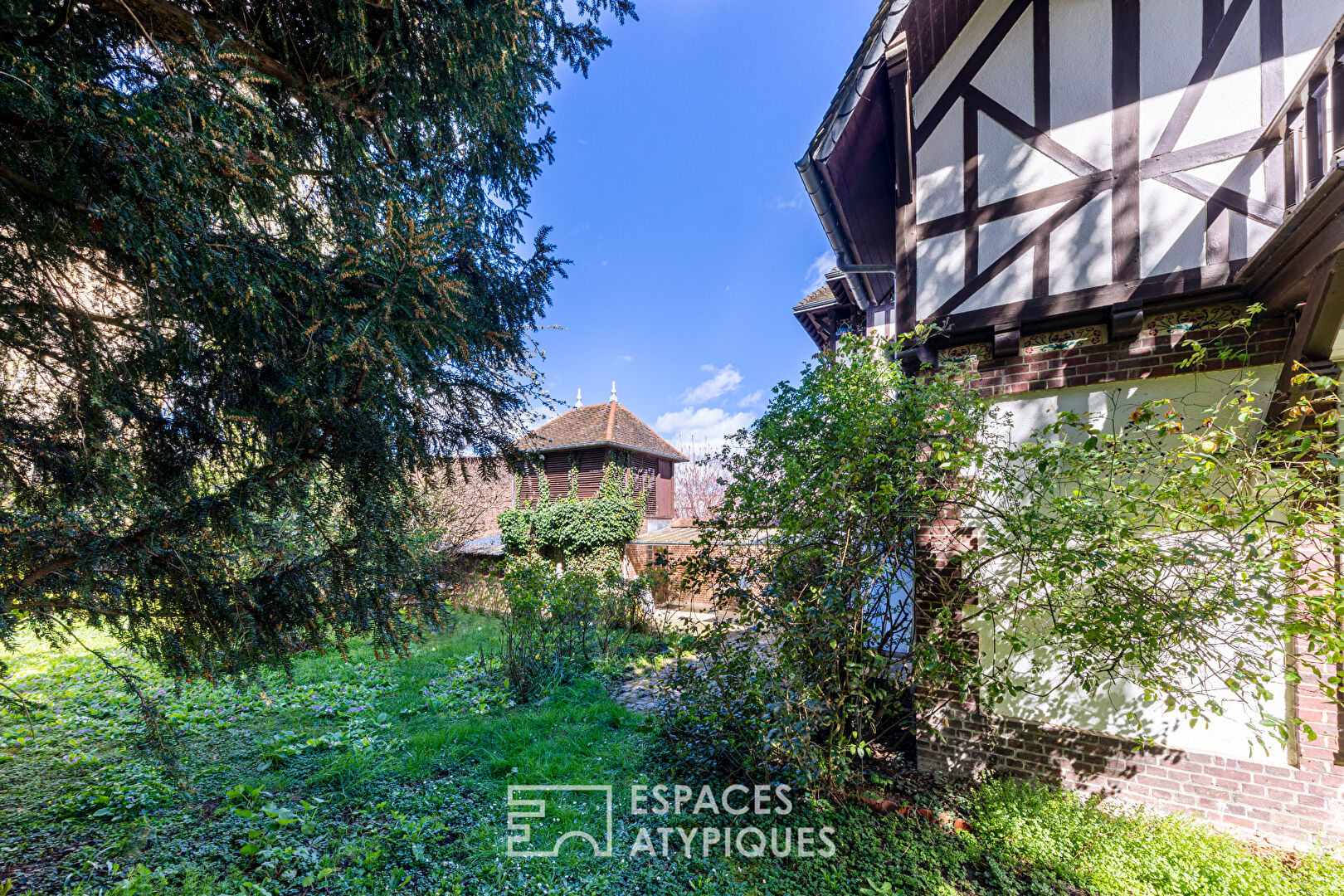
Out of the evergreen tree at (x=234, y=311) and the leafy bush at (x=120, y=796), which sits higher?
the evergreen tree at (x=234, y=311)

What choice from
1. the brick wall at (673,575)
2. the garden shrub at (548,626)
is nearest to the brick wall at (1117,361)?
the brick wall at (673,575)

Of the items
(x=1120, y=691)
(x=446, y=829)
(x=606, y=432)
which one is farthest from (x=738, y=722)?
(x=606, y=432)

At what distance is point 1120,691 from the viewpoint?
350cm

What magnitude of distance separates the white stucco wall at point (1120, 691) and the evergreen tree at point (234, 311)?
13.6 feet

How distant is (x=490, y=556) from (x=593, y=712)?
34.2ft

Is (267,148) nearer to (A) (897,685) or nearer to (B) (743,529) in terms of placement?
(B) (743,529)

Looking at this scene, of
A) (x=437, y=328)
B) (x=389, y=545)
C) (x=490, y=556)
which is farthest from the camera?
(x=490, y=556)

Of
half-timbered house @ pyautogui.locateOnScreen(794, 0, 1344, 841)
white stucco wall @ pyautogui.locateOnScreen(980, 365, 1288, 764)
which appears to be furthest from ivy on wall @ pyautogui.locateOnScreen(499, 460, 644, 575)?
white stucco wall @ pyautogui.locateOnScreen(980, 365, 1288, 764)

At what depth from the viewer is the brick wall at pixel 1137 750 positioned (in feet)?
10.1

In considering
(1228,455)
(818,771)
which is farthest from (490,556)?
(1228,455)

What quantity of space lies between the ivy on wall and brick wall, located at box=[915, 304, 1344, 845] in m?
10.7

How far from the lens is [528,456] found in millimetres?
3664

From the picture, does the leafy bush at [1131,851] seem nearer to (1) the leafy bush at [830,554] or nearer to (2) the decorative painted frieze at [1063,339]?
(1) the leafy bush at [830,554]

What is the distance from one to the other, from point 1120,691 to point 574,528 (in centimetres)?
1211
